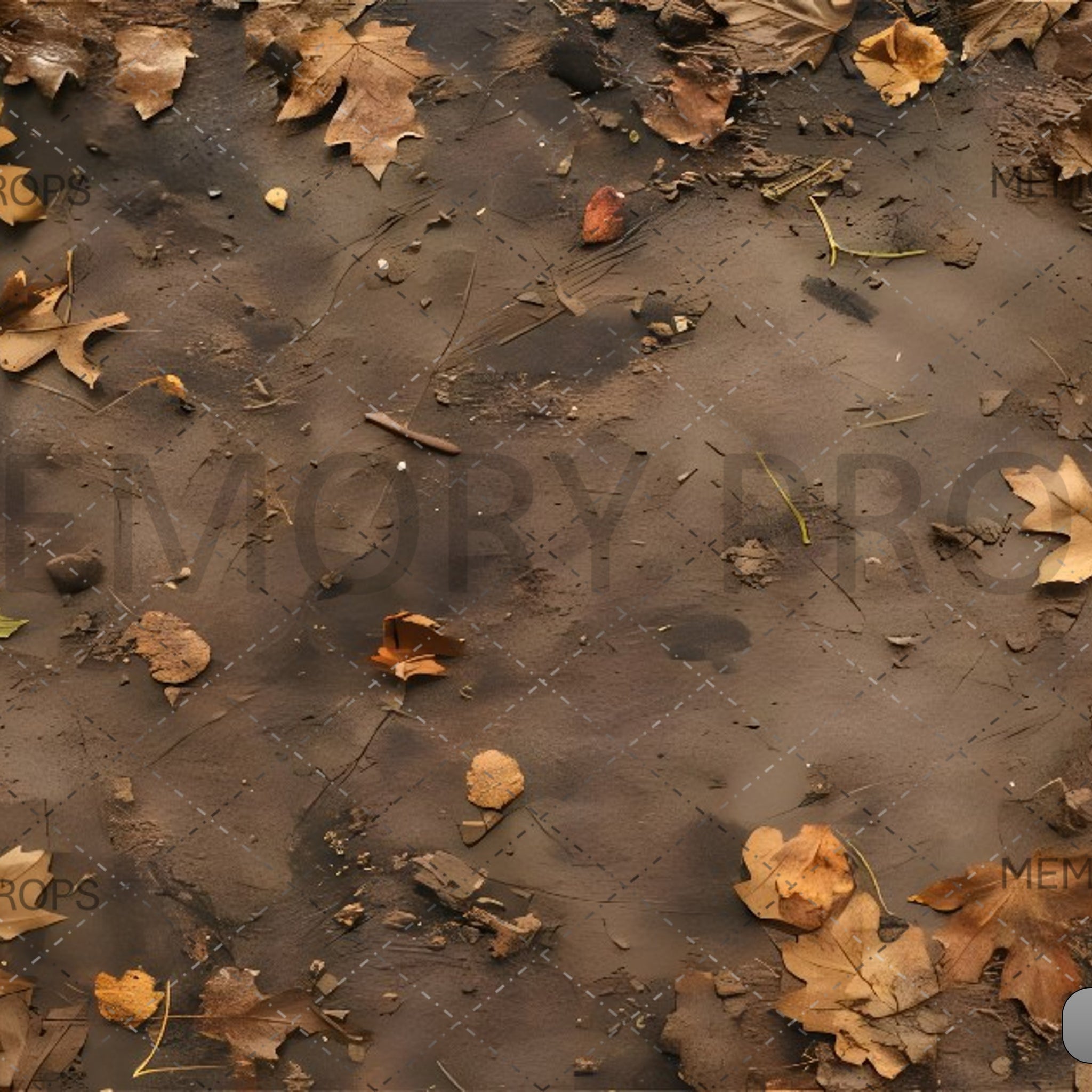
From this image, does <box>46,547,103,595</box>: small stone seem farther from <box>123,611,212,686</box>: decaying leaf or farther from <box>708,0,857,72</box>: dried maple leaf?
<box>708,0,857,72</box>: dried maple leaf

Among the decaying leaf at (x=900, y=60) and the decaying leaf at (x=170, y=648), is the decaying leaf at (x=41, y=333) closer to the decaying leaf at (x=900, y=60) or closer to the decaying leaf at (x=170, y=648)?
the decaying leaf at (x=170, y=648)

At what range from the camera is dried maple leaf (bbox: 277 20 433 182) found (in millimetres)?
3717

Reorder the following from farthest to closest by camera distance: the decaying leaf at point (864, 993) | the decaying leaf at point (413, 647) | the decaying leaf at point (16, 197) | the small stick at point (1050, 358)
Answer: the decaying leaf at point (16, 197) < the small stick at point (1050, 358) < the decaying leaf at point (413, 647) < the decaying leaf at point (864, 993)

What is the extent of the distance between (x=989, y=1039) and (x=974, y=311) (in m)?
2.31

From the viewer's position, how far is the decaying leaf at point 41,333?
3.67 m

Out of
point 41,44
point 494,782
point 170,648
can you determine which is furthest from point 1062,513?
point 41,44

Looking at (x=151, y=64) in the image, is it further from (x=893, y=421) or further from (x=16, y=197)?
(x=893, y=421)

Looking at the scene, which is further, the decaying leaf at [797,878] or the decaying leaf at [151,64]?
the decaying leaf at [151,64]

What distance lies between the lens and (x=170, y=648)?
11.8ft

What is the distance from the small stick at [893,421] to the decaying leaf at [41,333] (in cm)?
247

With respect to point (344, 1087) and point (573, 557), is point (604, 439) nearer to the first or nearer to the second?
point (573, 557)

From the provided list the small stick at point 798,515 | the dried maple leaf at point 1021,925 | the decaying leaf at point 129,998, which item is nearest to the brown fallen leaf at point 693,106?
the small stick at point 798,515

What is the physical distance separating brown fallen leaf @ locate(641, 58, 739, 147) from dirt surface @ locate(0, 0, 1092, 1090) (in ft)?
0.21

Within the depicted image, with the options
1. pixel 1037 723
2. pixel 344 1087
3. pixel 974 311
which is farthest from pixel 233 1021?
pixel 974 311
